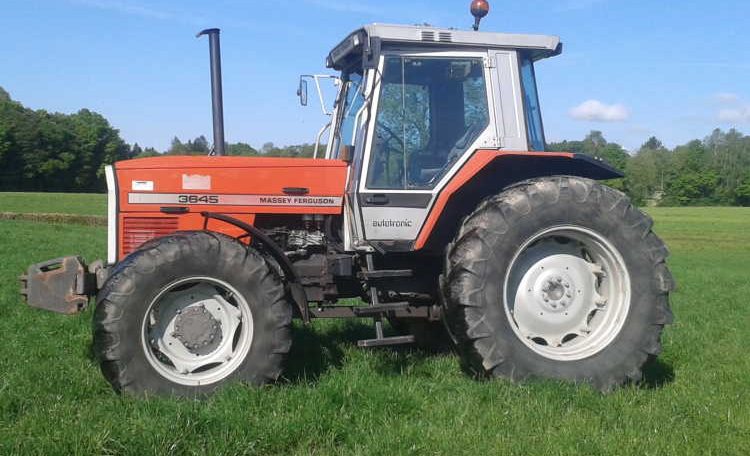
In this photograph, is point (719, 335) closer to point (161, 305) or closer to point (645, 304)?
point (645, 304)

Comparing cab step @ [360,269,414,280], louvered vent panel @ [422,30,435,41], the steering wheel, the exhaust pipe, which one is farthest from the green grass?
louvered vent panel @ [422,30,435,41]

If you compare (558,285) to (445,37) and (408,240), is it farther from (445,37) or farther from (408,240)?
(445,37)

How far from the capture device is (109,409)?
4.40 meters

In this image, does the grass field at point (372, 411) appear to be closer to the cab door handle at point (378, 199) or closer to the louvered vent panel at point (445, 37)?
the cab door handle at point (378, 199)

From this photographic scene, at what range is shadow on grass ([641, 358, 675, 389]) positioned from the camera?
5.52 m

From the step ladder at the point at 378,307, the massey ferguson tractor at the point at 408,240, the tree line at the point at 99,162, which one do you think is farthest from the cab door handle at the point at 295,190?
the tree line at the point at 99,162

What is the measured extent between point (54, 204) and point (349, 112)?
41632 millimetres

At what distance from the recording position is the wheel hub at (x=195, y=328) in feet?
16.1

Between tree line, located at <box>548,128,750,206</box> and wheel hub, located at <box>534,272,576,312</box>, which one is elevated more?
tree line, located at <box>548,128,750,206</box>

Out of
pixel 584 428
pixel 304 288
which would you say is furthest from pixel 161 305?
pixel 584 428

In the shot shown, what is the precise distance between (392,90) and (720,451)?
322cm

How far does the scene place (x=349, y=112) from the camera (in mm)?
6086

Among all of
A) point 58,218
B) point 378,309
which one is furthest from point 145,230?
point 58,218

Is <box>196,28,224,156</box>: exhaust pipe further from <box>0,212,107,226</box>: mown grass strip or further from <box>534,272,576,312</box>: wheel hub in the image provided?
<box>0,212,107,226</box>: mown grass strip
